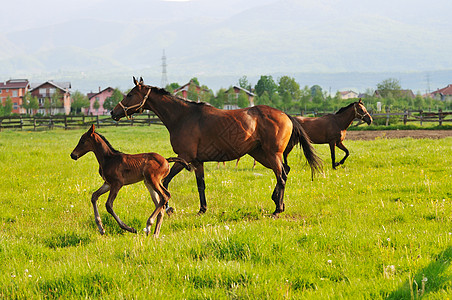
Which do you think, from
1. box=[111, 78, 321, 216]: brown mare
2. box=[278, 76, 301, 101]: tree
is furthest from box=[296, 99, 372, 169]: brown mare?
box=[278, 76, 301, 101]: tree

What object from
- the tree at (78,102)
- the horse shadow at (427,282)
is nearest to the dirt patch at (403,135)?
the horse shadow at (427,282)

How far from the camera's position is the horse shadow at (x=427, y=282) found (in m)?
4.11

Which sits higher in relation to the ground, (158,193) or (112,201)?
(158,193)

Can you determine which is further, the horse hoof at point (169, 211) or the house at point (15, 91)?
the house at point (15, 91)

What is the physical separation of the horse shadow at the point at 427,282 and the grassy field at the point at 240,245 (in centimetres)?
1

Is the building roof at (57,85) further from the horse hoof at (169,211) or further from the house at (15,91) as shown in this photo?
the horse hoof at (169,211)

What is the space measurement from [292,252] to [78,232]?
3.72 metres

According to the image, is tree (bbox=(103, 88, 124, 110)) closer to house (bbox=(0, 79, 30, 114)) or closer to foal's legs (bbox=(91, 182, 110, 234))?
house (bbox=(0, 79, 30, 114))

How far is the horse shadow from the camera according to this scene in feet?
13.5

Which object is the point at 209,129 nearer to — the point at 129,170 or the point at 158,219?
the point at 129,170

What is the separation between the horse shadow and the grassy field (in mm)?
14

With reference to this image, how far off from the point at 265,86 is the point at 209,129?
162m

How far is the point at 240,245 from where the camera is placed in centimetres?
558

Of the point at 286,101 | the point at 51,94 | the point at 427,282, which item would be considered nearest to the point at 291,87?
the point at 286,101
